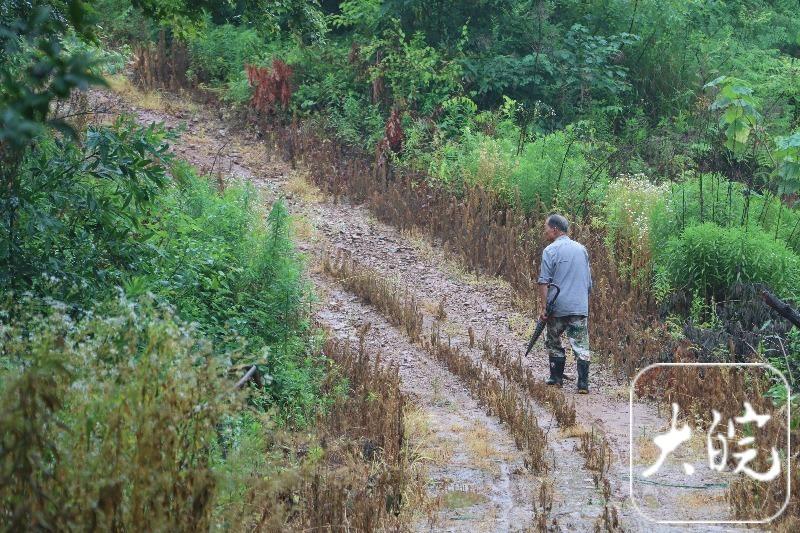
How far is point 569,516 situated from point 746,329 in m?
4.85

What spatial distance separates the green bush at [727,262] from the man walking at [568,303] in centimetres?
185

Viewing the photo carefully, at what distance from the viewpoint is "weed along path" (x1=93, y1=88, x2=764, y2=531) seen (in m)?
6.76

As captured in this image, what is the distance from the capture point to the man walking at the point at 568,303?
9922 mm

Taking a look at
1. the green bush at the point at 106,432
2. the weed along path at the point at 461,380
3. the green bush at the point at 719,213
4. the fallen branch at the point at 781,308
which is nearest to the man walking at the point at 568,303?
the weed along path at the point at 461,380

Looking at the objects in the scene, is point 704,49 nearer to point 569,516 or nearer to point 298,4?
point 298,4

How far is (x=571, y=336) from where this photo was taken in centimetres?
999

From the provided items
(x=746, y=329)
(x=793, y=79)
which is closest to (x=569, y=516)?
(x=746, y=329)

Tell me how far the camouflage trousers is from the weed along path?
1.19 feet

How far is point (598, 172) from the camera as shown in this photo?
15086 mm

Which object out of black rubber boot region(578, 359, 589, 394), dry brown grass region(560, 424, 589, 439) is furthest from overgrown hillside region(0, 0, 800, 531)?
black rubber boot region(578, 359, 589, 394)

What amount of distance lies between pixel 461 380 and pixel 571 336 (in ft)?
3.75

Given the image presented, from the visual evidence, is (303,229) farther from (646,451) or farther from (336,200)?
(646,451)

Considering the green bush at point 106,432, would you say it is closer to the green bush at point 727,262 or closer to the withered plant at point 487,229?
the withered plant at point 487,229

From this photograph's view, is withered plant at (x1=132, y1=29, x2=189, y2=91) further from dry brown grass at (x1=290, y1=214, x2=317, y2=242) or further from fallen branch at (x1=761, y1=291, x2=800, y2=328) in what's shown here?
fallen branch at (x1=761, y1=291, x2=800, y2=328)
